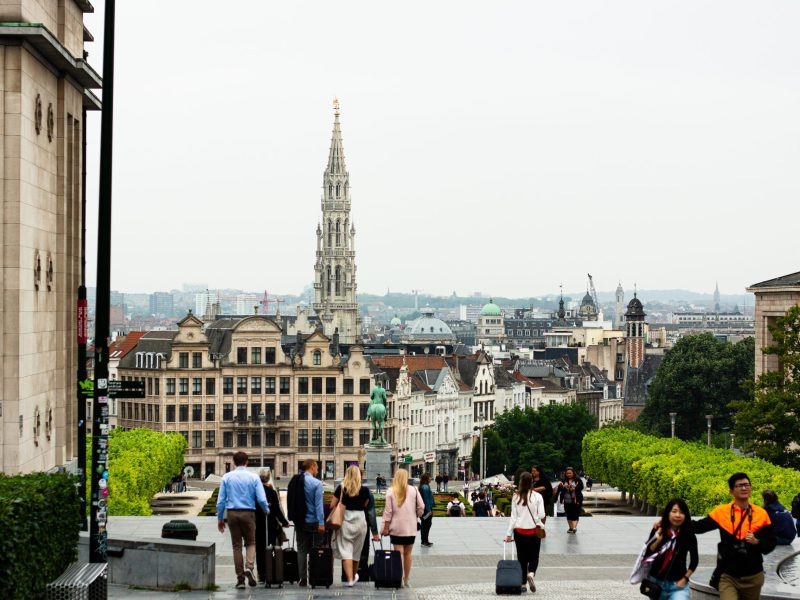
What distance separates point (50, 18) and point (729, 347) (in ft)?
375

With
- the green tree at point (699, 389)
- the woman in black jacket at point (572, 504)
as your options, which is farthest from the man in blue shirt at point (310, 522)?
the green tree at point (699, 389)

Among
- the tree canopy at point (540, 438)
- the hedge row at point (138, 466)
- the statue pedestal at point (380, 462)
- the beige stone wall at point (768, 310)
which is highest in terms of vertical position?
the beige stone wall at point (768, 310)

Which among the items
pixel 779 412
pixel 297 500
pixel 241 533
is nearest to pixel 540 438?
pixel 779 412

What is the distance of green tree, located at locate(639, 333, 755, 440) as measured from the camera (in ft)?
485

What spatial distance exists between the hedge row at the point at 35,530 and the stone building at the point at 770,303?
Result: 185 ft

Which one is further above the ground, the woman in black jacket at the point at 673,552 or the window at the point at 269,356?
the window at the point at 269,356

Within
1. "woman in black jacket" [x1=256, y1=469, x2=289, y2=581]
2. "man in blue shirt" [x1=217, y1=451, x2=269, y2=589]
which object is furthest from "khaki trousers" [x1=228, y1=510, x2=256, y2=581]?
"woman in black jacket" [x1=256, y1=469, x2=289, y2=581]

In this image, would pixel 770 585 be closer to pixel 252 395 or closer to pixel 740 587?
pixel 740 587

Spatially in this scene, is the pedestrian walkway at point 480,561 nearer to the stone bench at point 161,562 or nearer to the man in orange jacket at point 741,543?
the stone bench at point 161,562

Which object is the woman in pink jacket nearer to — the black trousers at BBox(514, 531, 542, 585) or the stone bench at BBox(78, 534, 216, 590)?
the black trousers at BBox(514, 531, 542, 585)

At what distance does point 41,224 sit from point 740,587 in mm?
22867

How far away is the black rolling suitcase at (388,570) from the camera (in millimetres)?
30125

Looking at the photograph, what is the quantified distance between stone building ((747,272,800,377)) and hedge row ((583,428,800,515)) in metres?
6.11

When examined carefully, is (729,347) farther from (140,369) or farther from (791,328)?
(791,328)
